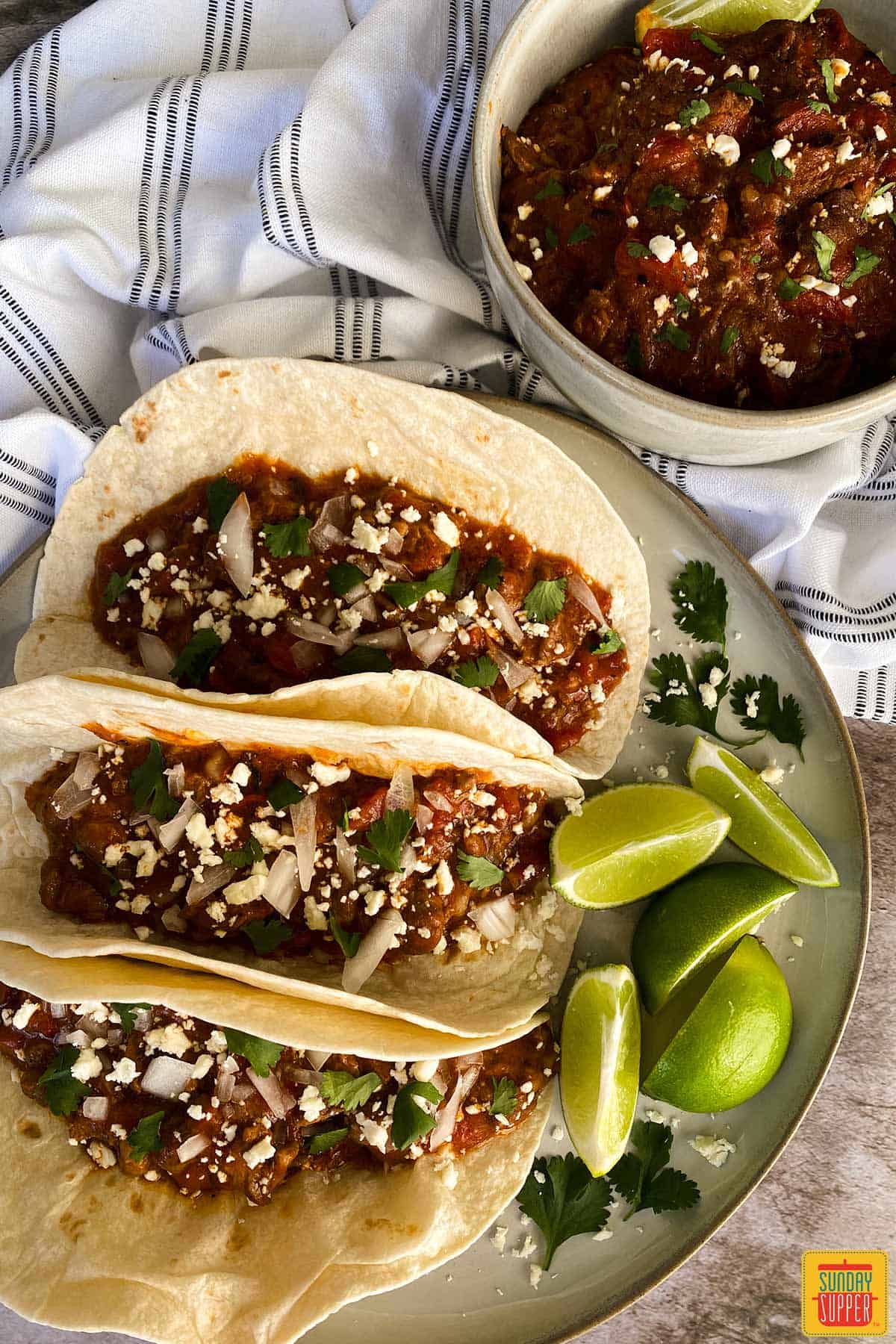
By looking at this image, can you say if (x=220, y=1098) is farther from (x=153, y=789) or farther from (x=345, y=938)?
(x=153, y=789)

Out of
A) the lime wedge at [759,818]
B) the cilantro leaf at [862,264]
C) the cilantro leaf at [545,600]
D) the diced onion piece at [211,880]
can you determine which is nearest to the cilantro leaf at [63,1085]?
the diced onion piece at [211,880]

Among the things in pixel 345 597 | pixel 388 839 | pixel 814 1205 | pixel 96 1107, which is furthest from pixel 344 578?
pixel 814 1205

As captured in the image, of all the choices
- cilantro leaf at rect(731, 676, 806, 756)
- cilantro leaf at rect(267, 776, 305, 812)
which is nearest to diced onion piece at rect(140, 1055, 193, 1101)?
cilantro leaf at rect(267, 776, 305, 812)

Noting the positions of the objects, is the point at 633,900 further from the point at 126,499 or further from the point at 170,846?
the point at 126,499

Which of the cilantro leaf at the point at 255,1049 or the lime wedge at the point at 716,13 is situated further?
the cilantro leaf at the point at 255,1049

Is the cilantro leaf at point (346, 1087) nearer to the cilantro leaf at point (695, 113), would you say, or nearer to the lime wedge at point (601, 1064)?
the lime wedge at point (601, 1064)

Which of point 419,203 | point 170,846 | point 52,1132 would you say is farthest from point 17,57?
point 52,1132
